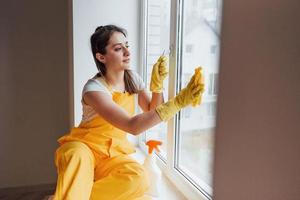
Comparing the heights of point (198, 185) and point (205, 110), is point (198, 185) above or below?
below

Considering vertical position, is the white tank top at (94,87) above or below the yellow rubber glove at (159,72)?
below

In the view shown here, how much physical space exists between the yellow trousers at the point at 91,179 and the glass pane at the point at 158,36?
46 centimetres

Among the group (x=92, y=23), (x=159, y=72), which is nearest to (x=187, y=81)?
(x=159, y=72)

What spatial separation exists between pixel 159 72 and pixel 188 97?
26 centimetres

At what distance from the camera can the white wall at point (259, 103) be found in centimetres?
40

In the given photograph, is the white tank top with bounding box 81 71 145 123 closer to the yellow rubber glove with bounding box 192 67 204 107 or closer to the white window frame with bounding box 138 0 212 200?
the white window frame with bounding box 138 0 212 200

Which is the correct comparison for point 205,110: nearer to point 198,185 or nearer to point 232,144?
point 198,185

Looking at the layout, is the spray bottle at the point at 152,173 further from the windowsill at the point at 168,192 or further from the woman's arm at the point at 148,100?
the woman's arm at the point at 148,100

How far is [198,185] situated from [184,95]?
1.46 ft

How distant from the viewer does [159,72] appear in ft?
4.00

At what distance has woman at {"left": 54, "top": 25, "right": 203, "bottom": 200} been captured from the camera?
108 cm

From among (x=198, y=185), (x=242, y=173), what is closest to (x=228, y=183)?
(x=242, y=173)

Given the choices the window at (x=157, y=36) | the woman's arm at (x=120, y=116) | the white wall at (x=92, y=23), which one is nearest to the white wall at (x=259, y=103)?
the woman's arm at (x=120, y=116)

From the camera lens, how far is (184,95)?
1007mm
